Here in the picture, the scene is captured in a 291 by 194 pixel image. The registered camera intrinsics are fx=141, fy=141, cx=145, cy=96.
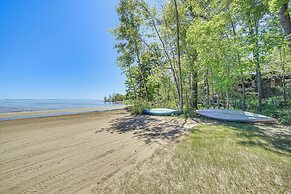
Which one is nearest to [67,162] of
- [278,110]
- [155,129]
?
[155,129]

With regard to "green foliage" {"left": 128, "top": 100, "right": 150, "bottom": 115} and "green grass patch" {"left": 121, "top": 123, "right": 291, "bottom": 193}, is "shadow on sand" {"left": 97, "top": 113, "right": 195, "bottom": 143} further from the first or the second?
"green foliage" {"left": 128, "top": 100, "right": 150, "bottom": 115}

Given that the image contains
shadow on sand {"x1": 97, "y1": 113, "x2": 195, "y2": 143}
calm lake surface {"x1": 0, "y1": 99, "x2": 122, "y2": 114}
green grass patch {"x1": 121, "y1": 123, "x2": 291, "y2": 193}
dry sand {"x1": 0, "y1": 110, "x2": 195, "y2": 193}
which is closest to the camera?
green grass patch {"x1": 121, "y1": 123, "x2": 291, "y2": 193}

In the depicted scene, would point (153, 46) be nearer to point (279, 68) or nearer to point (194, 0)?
point (194, 0)

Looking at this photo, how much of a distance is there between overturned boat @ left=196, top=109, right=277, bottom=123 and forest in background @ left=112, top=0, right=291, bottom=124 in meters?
1.01

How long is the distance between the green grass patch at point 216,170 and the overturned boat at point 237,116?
10.5 ft

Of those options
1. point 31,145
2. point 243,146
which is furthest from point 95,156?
point 243,146

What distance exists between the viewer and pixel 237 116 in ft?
23.1

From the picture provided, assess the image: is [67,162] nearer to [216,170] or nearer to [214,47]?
[216,170]

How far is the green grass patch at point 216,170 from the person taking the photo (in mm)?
2021

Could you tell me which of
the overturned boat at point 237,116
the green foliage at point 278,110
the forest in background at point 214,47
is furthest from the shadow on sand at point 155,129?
the green foliage at point 278,110

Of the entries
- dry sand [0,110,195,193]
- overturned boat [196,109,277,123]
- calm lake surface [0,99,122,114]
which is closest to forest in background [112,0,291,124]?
overturned boat [196,109,277,123]

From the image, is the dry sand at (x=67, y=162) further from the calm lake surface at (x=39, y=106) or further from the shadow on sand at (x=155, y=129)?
the calm lake surface at (x=39, y=106)

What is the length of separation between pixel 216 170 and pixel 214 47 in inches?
327

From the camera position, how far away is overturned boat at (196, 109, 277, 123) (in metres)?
6.48
